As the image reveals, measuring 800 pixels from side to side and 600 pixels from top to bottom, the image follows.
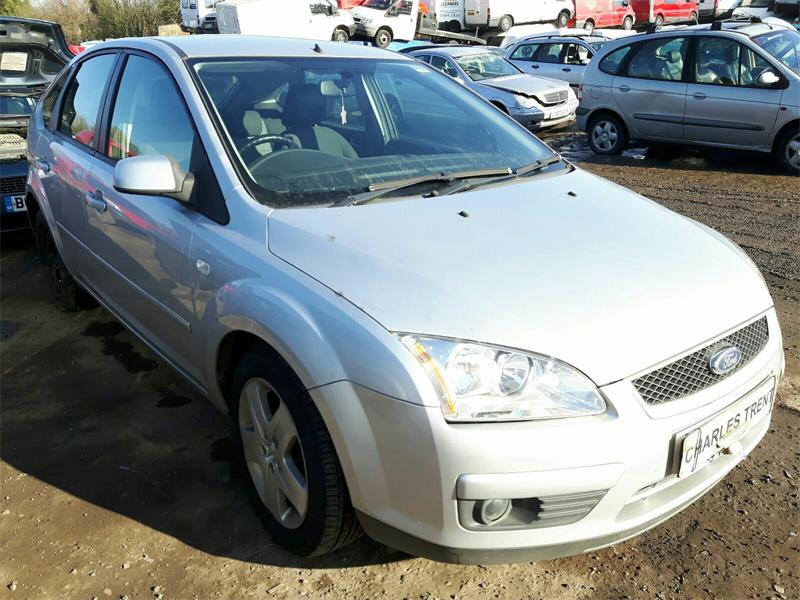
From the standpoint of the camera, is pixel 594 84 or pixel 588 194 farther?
pixel 594 84

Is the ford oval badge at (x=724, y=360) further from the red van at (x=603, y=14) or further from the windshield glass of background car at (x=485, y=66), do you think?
the red van at (x=603, y=14)

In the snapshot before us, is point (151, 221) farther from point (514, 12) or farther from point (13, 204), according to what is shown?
point (514, 12)

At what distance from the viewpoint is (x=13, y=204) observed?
5.70 meters

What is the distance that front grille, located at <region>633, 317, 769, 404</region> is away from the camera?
2.06m

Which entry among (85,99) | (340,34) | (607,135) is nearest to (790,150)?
(607,135)

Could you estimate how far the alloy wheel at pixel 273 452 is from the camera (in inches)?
94.0

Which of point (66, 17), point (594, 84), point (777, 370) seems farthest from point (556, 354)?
point (66, 17)

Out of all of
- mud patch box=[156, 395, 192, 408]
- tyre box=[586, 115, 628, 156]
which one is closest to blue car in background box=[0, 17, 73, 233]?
mud patch box=[156, 395, 192, 408]

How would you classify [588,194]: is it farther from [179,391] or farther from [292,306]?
[179,391]

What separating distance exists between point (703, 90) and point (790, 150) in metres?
1.22

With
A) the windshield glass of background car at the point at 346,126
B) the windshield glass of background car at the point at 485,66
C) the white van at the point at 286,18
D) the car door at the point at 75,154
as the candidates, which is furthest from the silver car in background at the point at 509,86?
the white van at the point at 286,18

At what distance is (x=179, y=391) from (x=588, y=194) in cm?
222

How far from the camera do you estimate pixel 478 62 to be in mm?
12680

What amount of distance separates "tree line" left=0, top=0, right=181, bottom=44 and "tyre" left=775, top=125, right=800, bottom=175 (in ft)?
105
